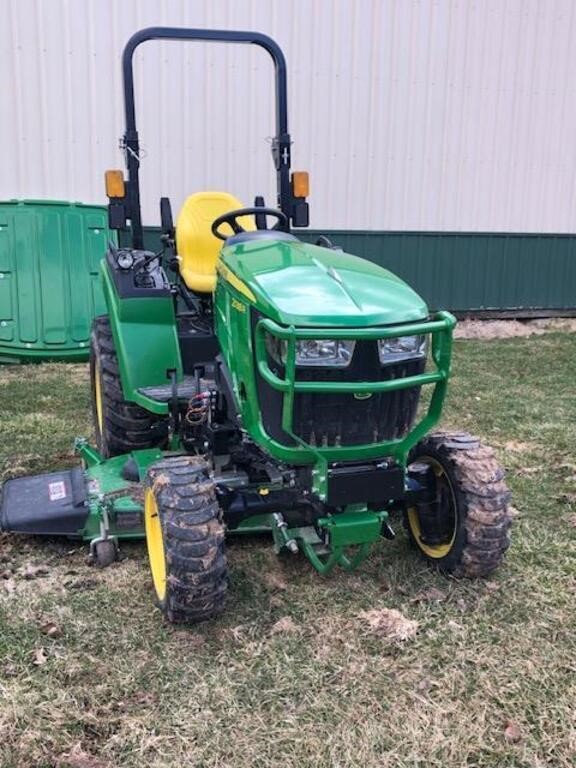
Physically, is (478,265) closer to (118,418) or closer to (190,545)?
(118,418)

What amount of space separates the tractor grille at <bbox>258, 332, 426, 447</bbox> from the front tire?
37 cm

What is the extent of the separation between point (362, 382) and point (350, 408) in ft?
0.38

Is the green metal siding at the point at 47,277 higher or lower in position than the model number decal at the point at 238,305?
lower

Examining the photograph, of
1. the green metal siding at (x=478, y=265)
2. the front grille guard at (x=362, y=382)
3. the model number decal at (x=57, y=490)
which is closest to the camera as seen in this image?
the front grille guard at (x=362, y=382)

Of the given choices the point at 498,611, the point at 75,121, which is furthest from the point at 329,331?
the point at 75,121

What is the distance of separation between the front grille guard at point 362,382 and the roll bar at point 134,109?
1631 millimetres

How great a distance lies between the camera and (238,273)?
2754mm

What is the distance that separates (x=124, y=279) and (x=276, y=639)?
1.86 m

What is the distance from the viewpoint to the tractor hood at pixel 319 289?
2.37 meters

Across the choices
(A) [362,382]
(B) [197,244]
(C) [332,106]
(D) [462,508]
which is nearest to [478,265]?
(C) [332,106]

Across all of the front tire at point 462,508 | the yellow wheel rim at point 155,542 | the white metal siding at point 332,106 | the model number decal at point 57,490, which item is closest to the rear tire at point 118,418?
the model number decal at point 57,490

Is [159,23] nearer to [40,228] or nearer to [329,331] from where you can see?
[40,228]

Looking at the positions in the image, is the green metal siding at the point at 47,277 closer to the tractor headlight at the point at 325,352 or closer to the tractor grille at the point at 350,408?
the tractor grille at the point at 350,408

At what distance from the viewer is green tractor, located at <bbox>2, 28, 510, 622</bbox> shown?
243cm
